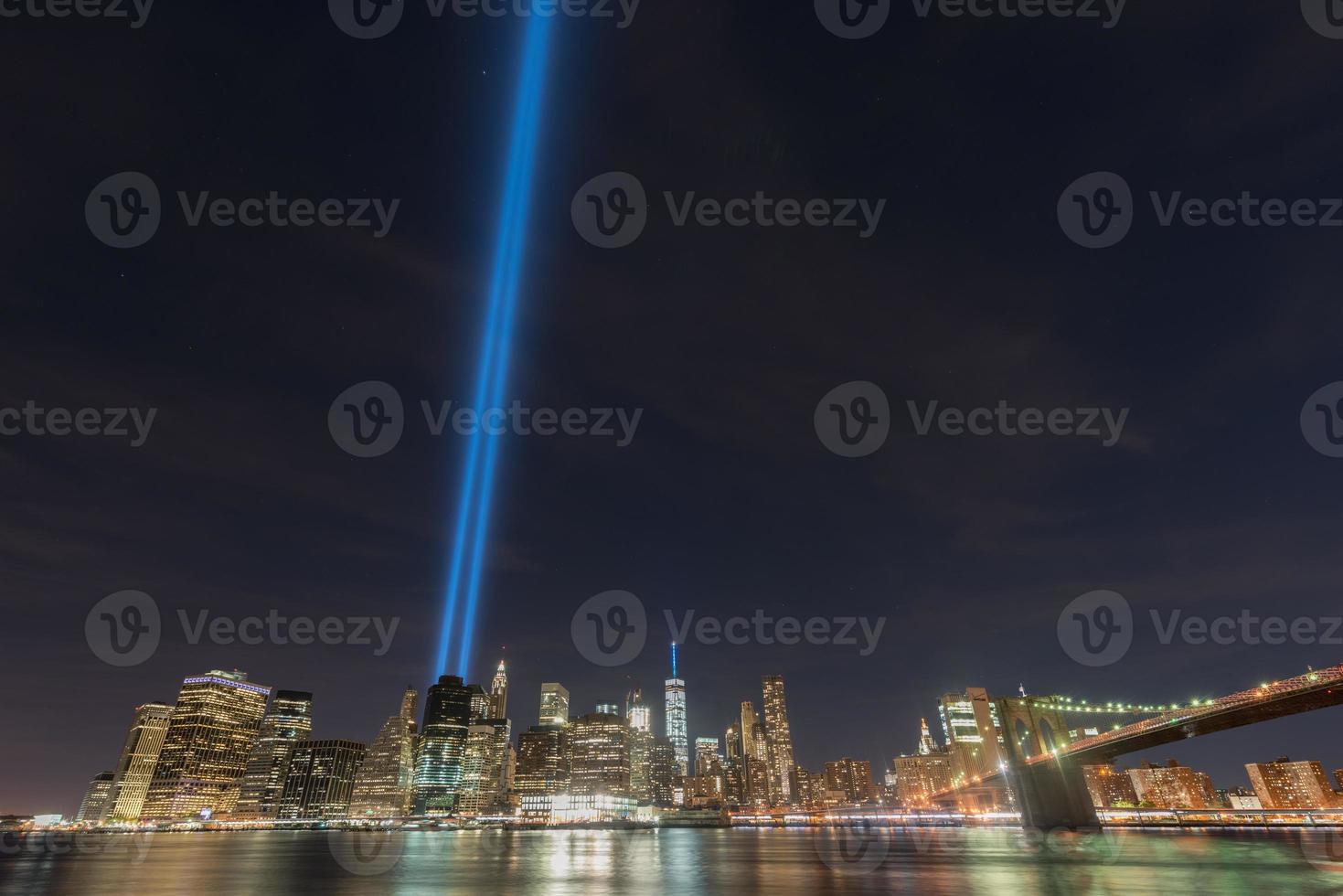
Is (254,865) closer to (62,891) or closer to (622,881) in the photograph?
(62,891)

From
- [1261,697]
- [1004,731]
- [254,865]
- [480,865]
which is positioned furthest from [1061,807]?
[254,865]

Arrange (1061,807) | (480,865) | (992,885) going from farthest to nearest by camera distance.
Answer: (1061,807) < (480,865) < (992,885)

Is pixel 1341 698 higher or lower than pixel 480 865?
higher

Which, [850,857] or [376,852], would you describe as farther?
[376,852]

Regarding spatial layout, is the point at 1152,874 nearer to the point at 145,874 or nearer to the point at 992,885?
the point at 992,885

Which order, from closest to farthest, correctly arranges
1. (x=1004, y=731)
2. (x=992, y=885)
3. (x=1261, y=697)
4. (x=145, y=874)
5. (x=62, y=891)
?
(x=992, y=885)
(x=62, y=891)
(x=145, y=874)
(x=1261, y=697)
(x=1004, y=731)

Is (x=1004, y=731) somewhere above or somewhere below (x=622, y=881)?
above

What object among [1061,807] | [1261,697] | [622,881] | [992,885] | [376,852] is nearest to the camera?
[992,885]

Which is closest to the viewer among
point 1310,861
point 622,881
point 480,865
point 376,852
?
point 622,881

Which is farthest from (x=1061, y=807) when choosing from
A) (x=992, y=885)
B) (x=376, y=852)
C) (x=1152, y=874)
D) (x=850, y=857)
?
(x=376, y=852)
